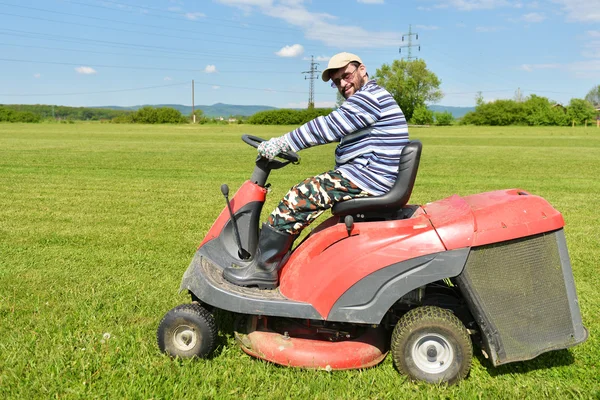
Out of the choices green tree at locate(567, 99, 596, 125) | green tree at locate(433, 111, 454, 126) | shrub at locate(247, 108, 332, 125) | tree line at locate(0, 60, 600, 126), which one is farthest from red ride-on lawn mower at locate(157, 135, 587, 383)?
green tree at locate(433, 111, 454, 126)

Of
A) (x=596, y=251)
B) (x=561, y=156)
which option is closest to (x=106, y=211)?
Result: (x=596, y=251)

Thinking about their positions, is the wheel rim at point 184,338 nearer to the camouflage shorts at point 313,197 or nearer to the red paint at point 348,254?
the red paint at point 348,254

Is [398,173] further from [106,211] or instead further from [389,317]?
[106,211]

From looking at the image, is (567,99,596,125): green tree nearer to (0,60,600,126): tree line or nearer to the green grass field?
(0,60,600,126): tree line

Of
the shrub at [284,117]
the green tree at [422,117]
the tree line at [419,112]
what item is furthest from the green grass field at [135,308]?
the green tree at [422,117]

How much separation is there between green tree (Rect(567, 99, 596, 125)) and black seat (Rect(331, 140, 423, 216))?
264ft

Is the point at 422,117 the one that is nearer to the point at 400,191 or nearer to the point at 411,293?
the point at 411,293

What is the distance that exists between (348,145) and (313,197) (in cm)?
42

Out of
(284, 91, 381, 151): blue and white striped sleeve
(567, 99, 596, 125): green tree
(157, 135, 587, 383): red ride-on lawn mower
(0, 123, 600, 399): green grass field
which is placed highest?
(567, 99, 596, 125): green tree

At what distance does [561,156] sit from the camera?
20.9 metres

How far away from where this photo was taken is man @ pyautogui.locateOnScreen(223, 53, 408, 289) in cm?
352

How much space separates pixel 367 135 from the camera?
363cm

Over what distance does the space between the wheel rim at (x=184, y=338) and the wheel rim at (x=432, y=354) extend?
1440 millimetres

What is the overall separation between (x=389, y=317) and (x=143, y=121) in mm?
73306
